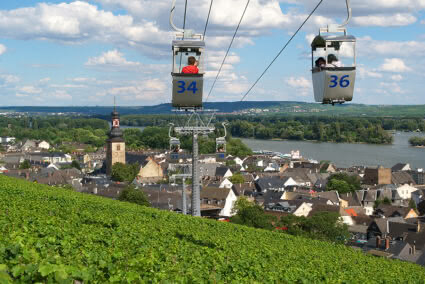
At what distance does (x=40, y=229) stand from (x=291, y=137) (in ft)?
483

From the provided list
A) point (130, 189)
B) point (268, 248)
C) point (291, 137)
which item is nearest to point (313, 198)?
point (130, 189)

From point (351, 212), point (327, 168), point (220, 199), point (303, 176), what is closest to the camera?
point (351, 212)

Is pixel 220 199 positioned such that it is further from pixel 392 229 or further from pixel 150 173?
pixel 150 173

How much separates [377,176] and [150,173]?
26235 millimetres

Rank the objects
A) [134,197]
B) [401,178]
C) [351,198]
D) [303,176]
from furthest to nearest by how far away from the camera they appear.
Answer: [401,178]
[303,176]
[351,198]
[134,197]

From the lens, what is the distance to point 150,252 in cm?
974

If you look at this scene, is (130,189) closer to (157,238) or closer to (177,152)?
(177,152)

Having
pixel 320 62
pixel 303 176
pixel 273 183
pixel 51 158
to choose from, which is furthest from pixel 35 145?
pixel 320 62

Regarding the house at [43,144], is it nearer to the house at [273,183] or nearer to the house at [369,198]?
the house at [273,183]

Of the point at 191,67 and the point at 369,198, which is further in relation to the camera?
the point at 369,198

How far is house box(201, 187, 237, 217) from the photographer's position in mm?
45719

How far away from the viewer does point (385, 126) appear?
592 ft

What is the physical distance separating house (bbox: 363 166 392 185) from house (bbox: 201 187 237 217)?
24272 mm

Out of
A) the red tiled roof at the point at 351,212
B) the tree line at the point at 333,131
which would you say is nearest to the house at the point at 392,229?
the red tiled roof at the point at 351,212
